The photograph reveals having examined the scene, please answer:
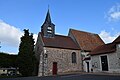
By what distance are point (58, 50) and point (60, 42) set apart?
7.32ft

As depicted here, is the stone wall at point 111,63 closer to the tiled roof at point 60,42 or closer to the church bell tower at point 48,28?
the tiled roof at point 60,42

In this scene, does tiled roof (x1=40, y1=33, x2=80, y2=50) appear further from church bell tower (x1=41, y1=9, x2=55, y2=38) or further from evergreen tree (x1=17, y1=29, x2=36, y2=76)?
evergreen tree (x1=17, y1=29, x2=36, y2=76)

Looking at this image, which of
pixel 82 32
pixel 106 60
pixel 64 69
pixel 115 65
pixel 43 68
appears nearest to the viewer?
pixel 115 65

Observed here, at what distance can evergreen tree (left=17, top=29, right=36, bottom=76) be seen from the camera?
2330 cm

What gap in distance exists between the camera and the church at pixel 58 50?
2486 cm

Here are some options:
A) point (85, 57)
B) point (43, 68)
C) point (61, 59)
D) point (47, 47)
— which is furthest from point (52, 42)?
point (85, 57)

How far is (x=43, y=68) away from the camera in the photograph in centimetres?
2427

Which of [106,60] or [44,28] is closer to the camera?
[106,60]

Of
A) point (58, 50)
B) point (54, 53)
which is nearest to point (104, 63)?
point (58, 50)

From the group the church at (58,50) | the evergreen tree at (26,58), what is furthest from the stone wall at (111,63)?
the evergreen tree at (26,58)

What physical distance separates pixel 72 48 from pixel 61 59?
3.17m

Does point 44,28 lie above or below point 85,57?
above

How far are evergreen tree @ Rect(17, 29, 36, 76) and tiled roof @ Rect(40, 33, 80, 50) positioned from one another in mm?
2827

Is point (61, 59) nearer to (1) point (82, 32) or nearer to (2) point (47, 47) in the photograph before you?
(2) point (47, 47)
